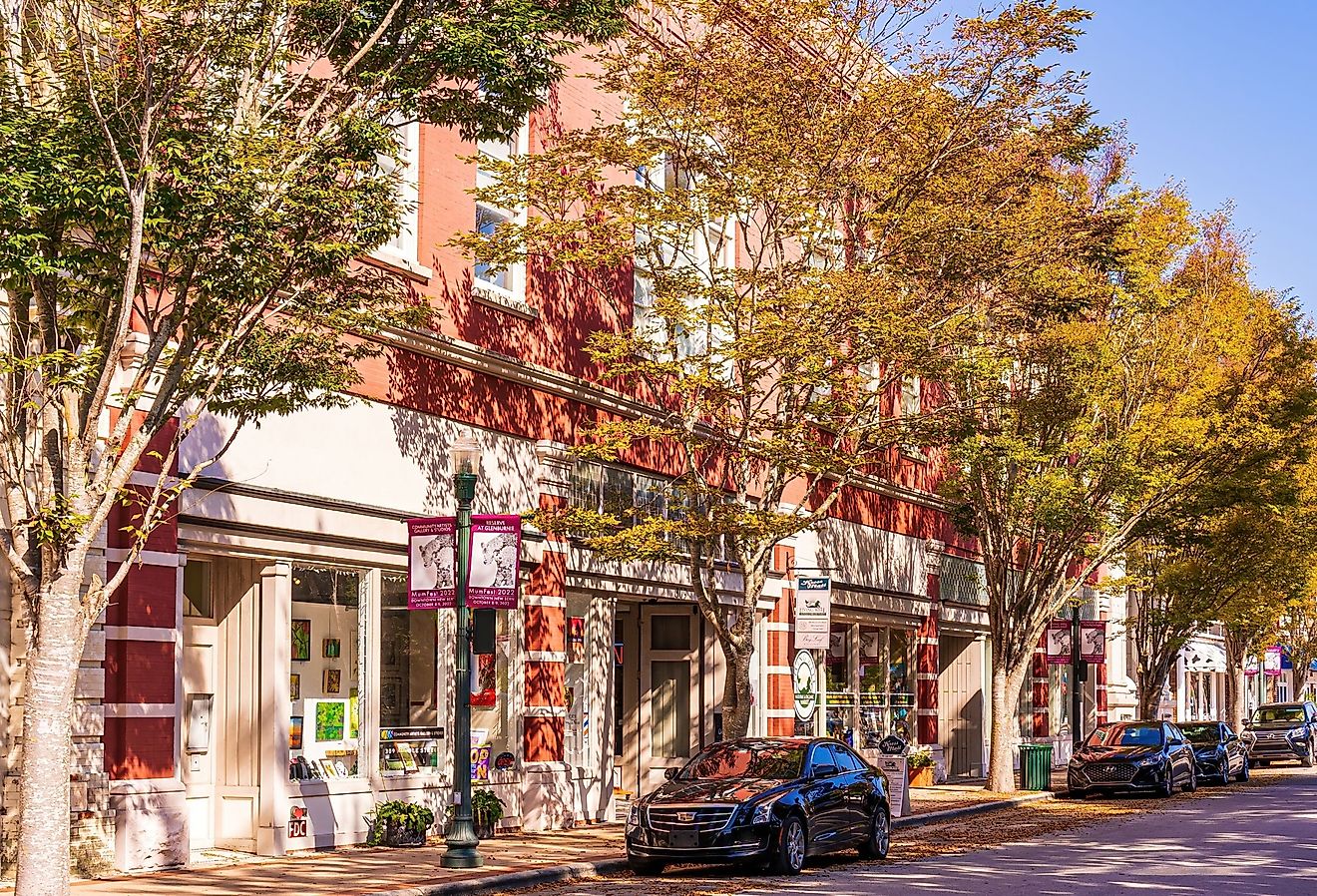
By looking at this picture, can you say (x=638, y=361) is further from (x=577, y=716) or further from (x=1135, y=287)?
(x=1135, y=287)

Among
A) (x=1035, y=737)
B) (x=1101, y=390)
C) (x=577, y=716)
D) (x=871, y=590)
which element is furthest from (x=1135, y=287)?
(x=1035, y=737)

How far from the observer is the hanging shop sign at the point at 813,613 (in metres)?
25.4

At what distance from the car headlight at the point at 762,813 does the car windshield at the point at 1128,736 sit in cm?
1787

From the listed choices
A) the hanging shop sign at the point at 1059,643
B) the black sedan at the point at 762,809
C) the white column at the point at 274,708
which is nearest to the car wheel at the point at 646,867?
the black sedan at the point at 762,809

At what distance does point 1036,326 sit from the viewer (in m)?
30.8

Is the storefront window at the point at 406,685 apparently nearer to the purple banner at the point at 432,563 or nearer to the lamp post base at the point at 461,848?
the purple banner at the point at 432,563

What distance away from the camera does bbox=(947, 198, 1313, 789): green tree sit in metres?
30.3

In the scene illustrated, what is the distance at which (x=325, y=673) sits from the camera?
2073cm

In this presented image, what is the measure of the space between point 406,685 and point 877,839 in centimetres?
639

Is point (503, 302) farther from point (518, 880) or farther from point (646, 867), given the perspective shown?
point (518, 880)

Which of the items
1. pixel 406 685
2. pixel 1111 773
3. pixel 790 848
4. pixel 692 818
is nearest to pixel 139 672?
pixel 406 685

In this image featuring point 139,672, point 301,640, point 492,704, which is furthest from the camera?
point 492,704

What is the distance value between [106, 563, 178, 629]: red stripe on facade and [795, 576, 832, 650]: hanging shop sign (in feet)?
34.3

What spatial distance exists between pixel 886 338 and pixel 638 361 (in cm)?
527
